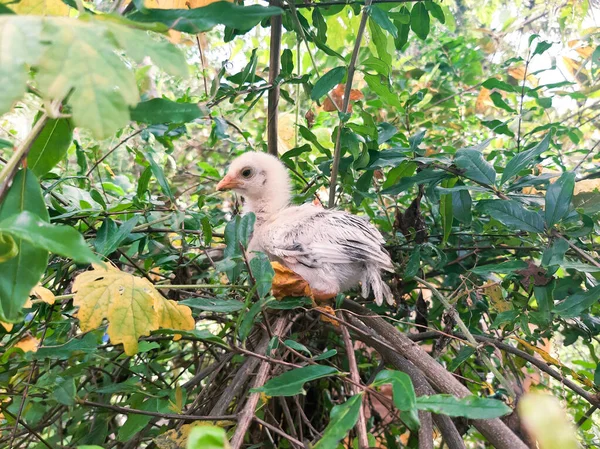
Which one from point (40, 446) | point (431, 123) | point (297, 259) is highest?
point (431, 123)

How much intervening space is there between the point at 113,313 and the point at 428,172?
22.6 inches

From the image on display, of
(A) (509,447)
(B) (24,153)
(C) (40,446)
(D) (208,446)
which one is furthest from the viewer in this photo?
(C) (40,446)

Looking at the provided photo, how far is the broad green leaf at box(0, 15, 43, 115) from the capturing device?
0.26 m

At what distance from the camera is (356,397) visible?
→ 0.39 meters

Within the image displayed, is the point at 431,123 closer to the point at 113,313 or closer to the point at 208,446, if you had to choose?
the point at 113,313

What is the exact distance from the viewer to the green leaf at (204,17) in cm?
39

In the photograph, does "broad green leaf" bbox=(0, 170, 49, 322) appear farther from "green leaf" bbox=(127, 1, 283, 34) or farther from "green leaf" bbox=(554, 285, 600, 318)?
"green leaf" bbox=(554, 285, 600, 318)

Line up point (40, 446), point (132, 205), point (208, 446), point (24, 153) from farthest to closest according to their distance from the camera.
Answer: point (132, 205), point (40, 446), point (24, 153), point (208, 446)

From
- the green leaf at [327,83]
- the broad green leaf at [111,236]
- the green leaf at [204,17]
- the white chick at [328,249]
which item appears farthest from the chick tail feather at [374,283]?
the green leaf at [204,17]

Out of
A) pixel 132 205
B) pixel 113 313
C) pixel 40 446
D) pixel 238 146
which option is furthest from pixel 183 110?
pixel 238 146

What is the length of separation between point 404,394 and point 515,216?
433 mm

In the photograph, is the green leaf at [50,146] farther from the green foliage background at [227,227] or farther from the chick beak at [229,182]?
the chick beak at [229,182]

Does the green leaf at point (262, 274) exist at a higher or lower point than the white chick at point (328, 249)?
higher

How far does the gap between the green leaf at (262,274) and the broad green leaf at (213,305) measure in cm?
8
